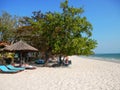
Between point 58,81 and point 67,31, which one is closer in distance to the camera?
point 58,81

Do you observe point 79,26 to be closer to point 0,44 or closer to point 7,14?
point 0,44

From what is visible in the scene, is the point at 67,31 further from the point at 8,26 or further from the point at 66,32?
the point at 8,26

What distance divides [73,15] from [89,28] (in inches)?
86.1

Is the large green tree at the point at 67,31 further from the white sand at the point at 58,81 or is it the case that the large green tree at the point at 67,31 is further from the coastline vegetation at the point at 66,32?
the white sand at the point at 58,81


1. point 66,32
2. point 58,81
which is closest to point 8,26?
point 66,32

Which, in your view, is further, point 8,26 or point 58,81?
point 8,26

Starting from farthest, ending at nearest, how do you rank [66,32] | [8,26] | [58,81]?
[8,26]
[66,32]
[58,81]

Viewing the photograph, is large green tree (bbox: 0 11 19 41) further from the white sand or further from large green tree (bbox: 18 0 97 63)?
the white sand

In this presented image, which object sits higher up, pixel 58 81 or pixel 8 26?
pixel 8 26

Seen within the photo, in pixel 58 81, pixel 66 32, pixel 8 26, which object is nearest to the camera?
pixel 58 81

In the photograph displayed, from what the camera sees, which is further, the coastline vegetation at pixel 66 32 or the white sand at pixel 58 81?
the coastline vegetation at pixel 66 32

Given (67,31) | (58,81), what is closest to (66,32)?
(67,31)

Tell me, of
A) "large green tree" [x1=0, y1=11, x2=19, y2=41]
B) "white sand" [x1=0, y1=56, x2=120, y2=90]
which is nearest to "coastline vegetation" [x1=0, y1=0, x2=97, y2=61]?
"white sand" [x1=0, y1=56, x2=120, y2=90]

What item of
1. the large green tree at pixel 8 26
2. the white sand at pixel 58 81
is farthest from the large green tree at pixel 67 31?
the large green tree at pixel 8 26
